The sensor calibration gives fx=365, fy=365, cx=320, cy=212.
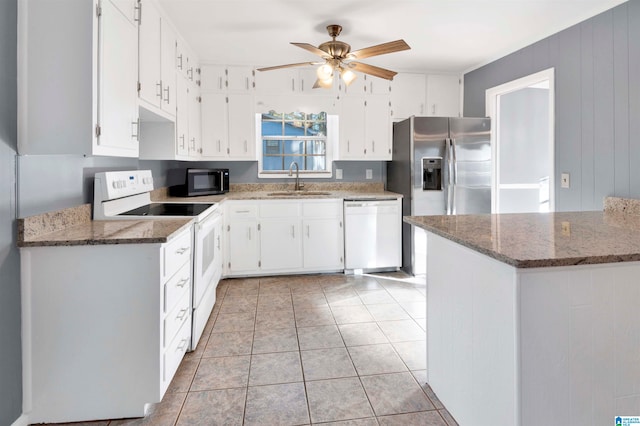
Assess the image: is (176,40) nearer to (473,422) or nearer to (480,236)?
(480,236)

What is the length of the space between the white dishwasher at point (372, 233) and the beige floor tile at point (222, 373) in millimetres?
2005

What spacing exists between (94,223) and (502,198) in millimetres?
3971

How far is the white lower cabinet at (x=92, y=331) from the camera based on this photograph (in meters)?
1.63

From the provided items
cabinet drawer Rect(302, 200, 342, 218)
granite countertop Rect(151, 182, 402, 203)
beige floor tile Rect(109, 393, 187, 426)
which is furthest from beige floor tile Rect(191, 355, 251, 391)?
granite countertop Rect(151, 182, 402, 203)

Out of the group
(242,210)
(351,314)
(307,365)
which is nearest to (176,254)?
(307,365)

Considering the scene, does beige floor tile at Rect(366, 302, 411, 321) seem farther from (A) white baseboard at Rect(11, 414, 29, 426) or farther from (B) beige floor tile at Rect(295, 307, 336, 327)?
(A) white baseboard at Rect(11, 414, 29, 426)

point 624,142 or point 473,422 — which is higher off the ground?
point 624,142

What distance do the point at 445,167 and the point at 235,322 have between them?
2.62m

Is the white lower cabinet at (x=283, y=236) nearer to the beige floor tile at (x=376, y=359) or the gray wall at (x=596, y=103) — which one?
the beige floor tile at (x=376, y=359)

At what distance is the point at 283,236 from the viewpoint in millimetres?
3922

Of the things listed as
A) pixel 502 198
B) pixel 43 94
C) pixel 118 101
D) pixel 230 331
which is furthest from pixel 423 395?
pixel 502 198

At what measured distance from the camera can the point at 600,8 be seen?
2680mm

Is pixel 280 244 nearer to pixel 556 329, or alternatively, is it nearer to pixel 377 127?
pixel 377 127

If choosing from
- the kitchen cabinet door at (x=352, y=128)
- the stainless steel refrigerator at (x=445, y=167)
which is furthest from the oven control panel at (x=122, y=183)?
the stainless steel refrigerator at (x=445, y=167)
